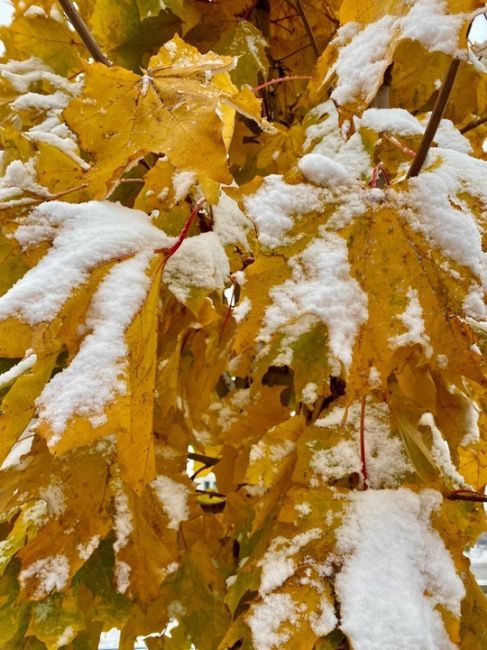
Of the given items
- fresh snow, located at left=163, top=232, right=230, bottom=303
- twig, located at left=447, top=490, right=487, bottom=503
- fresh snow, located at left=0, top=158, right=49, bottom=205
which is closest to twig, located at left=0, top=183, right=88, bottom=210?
fresh snow, located at left=0, top=158, right=49, bottom=205

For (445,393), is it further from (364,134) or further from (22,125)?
(22,125)

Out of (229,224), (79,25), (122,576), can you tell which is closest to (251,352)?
(229,224)

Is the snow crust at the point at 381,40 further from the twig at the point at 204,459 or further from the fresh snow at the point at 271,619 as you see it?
the twig at the point at 204,459

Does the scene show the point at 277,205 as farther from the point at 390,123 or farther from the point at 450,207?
the point at 390,123

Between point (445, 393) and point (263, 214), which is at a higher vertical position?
point (263, 214)

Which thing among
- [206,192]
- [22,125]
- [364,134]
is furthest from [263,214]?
[22,125]

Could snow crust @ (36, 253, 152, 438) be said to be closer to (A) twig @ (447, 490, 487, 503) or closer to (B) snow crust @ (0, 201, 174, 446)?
(B) snow crust @ (0, 201, 174, 446)

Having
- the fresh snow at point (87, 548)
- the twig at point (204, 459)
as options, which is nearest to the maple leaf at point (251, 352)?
the fresh snow at point (87, 548)
